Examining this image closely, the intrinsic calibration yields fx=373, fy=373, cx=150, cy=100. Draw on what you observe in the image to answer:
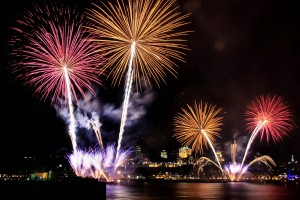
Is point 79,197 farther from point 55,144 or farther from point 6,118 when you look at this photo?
point 55,144

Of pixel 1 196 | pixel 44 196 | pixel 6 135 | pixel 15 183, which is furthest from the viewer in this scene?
pixel 6 135

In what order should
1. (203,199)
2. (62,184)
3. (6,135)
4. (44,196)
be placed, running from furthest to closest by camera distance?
(6,135), (203,199), (62,184), (44,196)

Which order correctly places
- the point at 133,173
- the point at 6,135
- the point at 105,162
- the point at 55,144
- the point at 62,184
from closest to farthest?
the point at 62,184 → the point at 6,135 → the point at 105,162 → the point at 55,144 → the point at 133,173

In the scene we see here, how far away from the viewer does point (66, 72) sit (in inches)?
1268

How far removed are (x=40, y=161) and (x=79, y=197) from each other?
3593cm

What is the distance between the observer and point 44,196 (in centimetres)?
2955

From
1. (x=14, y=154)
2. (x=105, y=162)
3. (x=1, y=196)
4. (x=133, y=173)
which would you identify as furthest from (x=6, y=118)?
(x=133, y=173)

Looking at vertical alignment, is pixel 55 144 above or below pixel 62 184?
above

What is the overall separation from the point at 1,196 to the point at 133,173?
16879cm

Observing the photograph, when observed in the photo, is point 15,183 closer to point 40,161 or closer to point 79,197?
point 79,197

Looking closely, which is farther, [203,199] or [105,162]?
[105,162]

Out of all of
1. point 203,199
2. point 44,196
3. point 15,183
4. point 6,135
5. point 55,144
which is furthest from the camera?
point 55,144

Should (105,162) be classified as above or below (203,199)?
above

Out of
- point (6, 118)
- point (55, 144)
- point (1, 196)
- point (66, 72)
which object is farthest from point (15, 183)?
point (55, 144)
